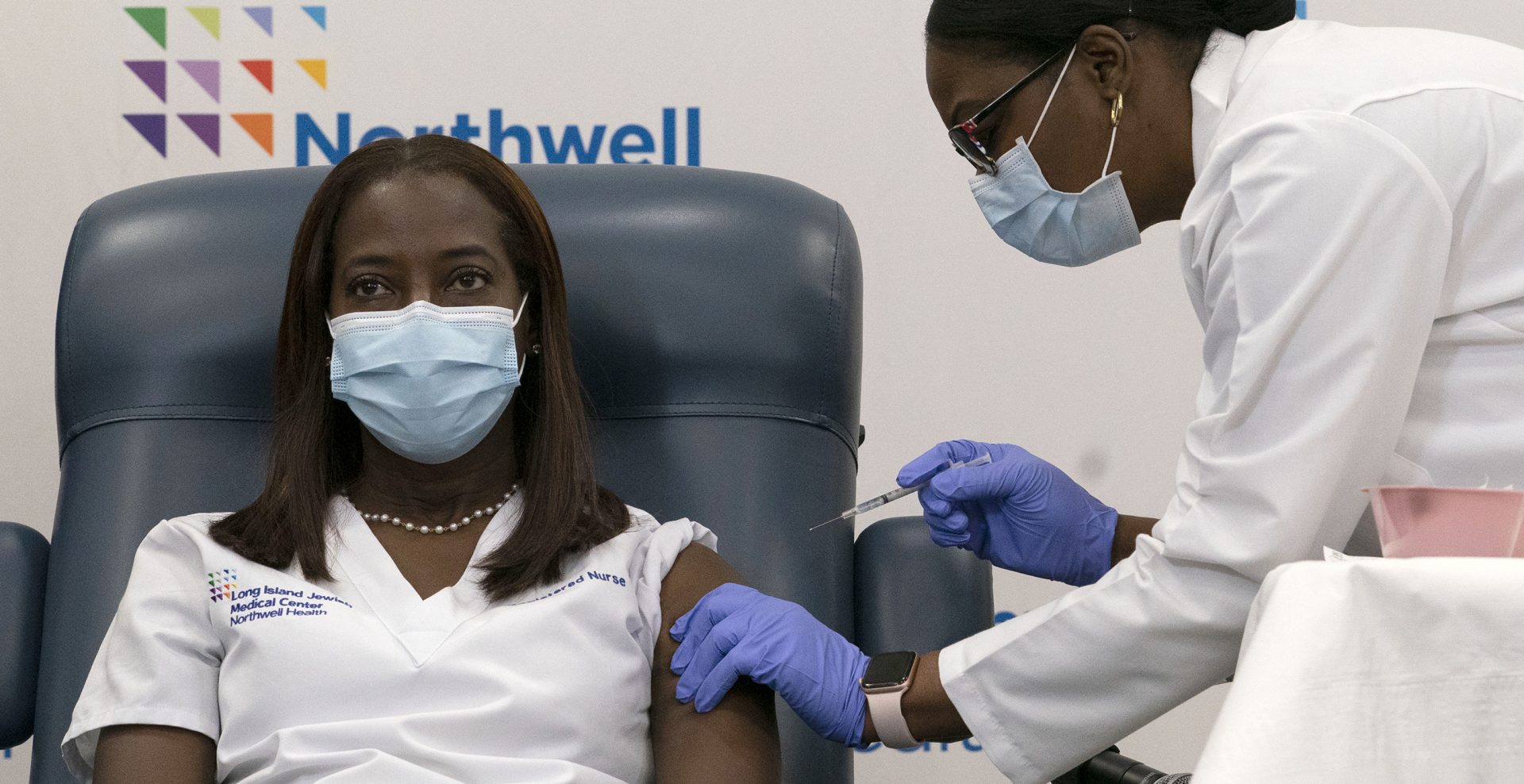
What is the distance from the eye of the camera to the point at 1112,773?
4.66 ft

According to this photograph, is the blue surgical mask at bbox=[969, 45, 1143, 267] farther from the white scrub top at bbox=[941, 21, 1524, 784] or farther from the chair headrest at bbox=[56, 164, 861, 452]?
the chair headrest at bbox=[56, 164, 861, 452]

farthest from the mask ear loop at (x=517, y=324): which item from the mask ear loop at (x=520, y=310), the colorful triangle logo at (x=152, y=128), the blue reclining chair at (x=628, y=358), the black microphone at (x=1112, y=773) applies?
the colorful triangle logo at (x=152, y=128)

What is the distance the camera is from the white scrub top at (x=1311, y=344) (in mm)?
1230

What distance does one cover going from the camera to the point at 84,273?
186cm

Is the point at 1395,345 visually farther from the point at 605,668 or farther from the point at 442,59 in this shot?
the point at 442,59

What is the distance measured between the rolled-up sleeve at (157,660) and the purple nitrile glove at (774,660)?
49 centimetres

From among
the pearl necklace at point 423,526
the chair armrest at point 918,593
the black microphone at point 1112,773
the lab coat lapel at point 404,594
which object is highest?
the pearl necklace at point 423,526

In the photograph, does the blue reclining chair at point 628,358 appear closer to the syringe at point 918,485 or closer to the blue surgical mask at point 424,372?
the syringe at point 918,485

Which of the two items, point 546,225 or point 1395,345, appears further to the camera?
point 546,225

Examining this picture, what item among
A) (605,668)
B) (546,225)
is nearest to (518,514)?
(605,668)

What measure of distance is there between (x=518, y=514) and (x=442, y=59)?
1.08 meters

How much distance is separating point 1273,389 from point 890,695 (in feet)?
1.60

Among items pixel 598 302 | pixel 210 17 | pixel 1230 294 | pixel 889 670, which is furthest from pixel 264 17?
pixel 1230 294

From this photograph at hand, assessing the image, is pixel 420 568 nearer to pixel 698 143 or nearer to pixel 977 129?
pixel 977 129
